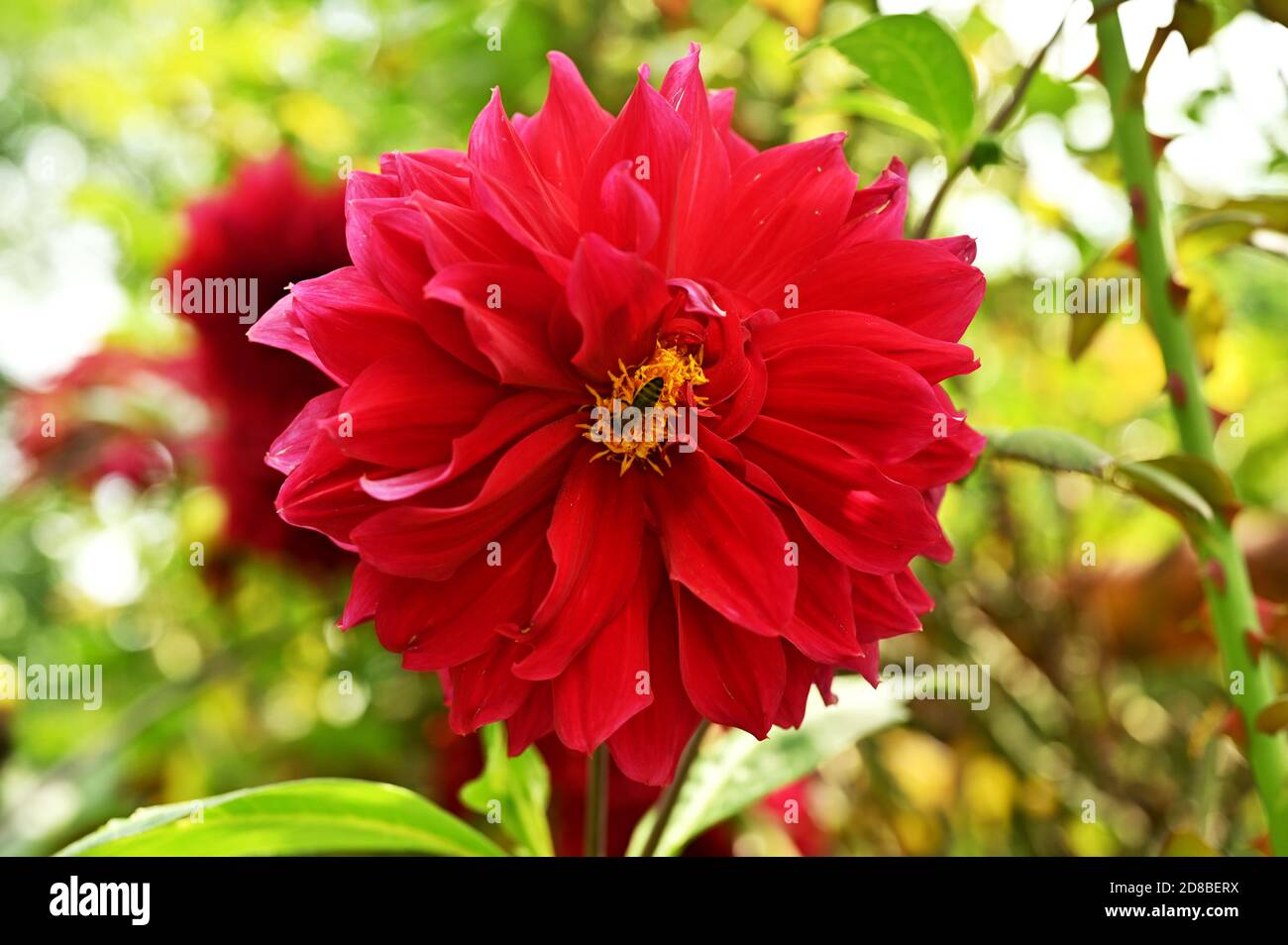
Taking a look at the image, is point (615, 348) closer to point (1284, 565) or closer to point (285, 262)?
point (285, 262)

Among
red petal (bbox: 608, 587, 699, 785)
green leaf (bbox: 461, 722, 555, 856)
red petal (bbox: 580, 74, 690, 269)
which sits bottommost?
green leaf (bbox: 461, 722, 555, 856)

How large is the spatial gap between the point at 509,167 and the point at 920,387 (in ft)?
0.60

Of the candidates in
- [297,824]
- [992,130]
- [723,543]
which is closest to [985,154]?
[992,130]

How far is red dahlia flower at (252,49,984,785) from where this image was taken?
410 millimetres

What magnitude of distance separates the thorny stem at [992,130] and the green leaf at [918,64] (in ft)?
0.05

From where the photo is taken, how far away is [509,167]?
43 cm

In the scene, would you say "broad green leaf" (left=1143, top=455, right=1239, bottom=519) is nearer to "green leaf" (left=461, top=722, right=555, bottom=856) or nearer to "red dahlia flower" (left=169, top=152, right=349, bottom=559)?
"green leaf" (left=461, top=722, right=555, bottom=856)

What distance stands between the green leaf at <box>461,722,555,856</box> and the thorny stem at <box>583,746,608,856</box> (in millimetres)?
65

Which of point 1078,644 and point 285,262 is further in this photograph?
point 1078,644

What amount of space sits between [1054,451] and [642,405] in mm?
209

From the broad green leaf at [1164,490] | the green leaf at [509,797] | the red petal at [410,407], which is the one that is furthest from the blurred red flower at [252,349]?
the broad green leaf at [1164,490]

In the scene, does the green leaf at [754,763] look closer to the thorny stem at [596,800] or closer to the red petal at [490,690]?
the thorny stem at [596,800]

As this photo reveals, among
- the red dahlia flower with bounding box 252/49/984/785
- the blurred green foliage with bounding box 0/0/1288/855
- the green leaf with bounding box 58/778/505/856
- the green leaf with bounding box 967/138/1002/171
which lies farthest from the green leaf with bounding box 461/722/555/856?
the green leaf with bounding box 967/138/1002/171
